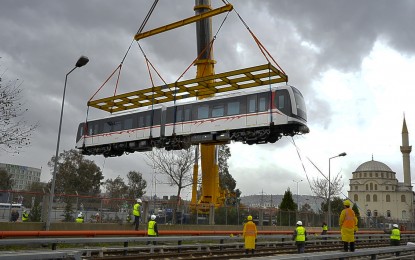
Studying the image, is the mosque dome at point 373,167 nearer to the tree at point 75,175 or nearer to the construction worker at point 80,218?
the tree at point 75,175

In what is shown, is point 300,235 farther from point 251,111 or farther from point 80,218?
point 80,218

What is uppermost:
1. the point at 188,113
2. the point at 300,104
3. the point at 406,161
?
the point at 406,161

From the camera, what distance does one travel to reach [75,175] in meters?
65.5

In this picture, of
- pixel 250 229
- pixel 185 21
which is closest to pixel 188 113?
pixel 185 21

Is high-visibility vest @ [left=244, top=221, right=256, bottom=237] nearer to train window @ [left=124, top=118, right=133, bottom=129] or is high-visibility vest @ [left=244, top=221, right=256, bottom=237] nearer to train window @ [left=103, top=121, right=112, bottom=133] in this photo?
train window @ [left=124, top=118, right=133, bottom=129]

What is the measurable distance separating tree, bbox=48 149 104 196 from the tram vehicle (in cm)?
3715

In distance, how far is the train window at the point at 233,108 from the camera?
22516mm

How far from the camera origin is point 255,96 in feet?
71.8

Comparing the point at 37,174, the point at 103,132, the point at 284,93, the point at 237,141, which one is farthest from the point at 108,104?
the point at 37,174

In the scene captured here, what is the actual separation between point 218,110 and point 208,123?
0.90m

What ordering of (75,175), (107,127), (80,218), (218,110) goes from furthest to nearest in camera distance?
(75,175), (107,127), (218,110), (80,218)

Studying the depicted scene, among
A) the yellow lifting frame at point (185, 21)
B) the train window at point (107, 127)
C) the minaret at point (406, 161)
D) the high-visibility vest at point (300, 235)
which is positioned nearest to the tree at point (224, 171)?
the train window at point (107, 127)

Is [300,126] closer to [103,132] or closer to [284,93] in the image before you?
[284,93]

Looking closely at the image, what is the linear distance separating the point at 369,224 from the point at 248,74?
3322 centimetres
